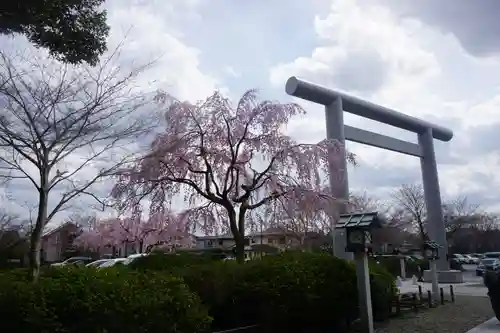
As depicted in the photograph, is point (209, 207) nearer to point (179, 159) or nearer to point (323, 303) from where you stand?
point (179, 159)

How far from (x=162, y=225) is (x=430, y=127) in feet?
46.0

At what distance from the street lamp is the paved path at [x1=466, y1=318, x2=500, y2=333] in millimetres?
2533

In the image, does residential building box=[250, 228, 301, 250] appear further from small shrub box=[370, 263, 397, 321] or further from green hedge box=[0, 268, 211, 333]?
green hedge box=[0, 268, 211, 333]

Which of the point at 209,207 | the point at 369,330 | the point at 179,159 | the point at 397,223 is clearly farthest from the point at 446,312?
the point at 397,223

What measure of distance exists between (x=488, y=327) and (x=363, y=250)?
367 centimetres

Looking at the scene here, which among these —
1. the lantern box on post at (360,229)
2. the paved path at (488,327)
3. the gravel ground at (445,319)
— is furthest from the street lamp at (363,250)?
the paved path at (488,327)

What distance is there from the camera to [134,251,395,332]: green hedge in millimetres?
7945

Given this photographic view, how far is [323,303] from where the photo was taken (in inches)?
328

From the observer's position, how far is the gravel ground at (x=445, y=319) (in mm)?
9455

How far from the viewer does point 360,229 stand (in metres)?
8.48

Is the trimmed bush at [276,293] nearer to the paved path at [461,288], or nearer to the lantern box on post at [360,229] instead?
the lantern box on post at [360,229]

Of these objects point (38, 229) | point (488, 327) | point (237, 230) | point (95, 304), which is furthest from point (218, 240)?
point (95, 304)

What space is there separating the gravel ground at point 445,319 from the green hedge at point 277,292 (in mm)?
1485

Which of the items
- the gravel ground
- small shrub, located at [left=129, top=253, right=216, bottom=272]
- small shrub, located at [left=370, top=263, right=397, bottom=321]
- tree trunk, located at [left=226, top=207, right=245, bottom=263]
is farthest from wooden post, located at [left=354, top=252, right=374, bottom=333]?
tree trunk, located at [left=226, top=207, right=245, bottom=263]
